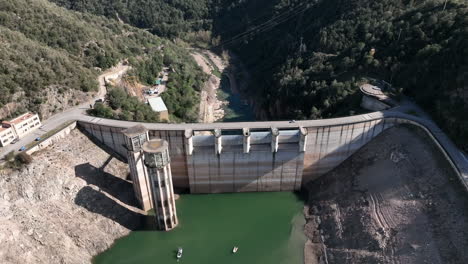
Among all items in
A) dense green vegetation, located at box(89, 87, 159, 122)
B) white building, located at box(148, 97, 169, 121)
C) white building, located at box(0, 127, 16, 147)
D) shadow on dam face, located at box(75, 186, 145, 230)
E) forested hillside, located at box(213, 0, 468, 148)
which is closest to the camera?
shadow on dam face, located at box(75, 186, 145, 230)

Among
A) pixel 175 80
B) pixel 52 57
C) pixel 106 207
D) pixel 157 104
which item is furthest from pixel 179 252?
pixel 175 80

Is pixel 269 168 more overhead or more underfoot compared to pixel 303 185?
more overhead

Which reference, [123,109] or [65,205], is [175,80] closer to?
[123,109]

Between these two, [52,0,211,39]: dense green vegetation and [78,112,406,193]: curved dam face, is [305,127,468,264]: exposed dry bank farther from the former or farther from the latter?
[52,0,211,39]: dense green vegetation

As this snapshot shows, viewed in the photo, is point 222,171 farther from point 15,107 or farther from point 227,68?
point 227,68

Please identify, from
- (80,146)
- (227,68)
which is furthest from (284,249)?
(227,68)

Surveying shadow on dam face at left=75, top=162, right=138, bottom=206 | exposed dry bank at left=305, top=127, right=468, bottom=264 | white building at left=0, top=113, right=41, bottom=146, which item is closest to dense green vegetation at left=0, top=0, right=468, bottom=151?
exposed dry bank at left=305, top=127, right=468, bottom=264

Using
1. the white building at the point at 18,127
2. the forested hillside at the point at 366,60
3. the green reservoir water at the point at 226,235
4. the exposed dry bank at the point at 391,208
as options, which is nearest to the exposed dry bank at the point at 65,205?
the green reservoir water at the point at 226,235
